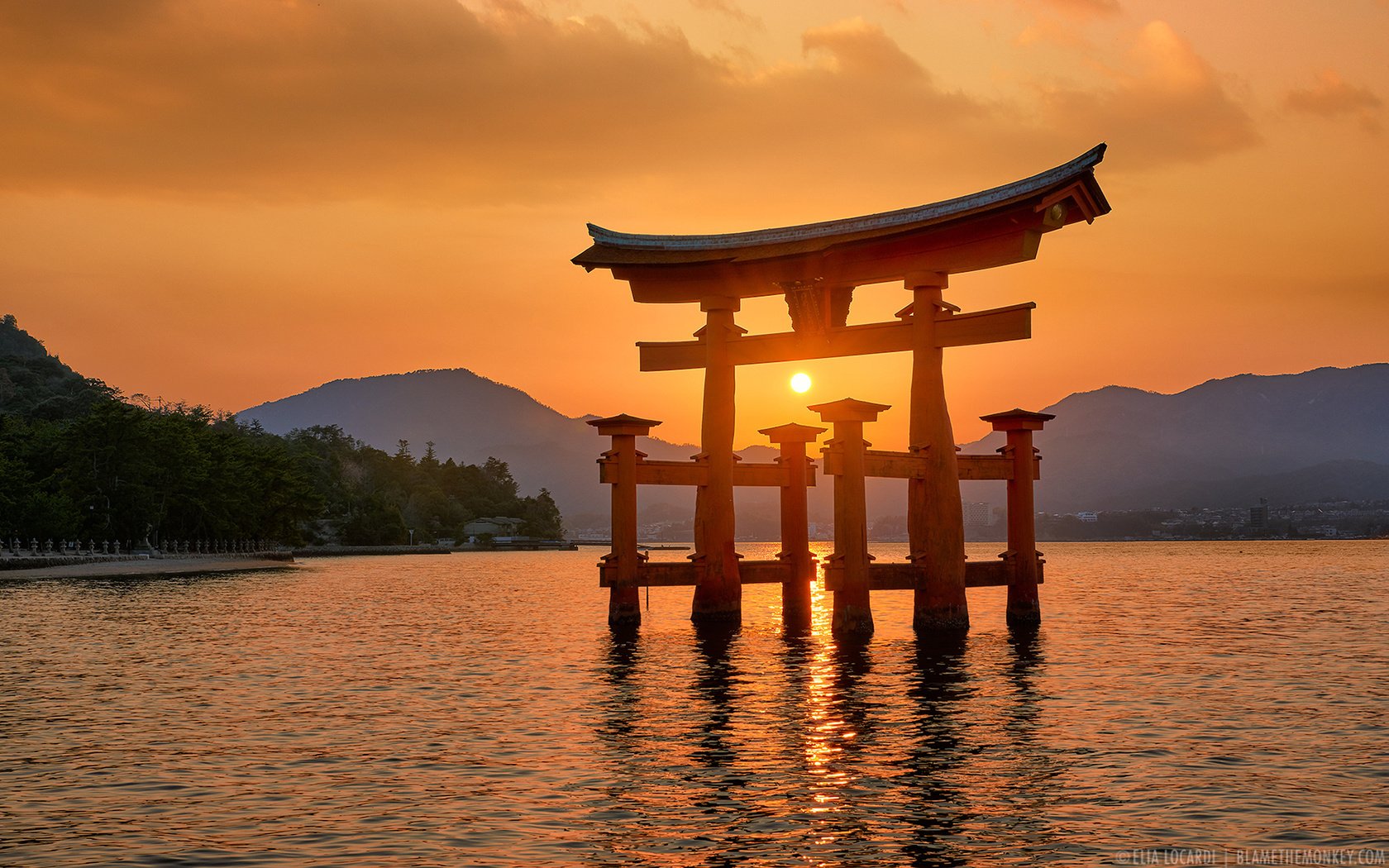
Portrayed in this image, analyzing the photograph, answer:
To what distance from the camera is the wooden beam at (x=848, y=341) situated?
1010 inches

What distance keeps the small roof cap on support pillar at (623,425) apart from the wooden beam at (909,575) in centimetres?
525

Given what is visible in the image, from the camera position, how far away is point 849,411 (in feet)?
86.5

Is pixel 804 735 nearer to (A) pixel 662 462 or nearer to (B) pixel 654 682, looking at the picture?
(B) pixel 654 682

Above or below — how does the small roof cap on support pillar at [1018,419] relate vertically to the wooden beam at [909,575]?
above

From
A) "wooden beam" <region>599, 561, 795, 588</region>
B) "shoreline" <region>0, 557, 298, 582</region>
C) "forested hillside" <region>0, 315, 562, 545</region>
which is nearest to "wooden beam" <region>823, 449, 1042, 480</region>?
"wooden beam" <region>599, 561, 795, 588</region>

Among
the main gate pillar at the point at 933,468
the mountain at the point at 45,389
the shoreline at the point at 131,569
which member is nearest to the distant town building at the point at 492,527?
the mountain at the point at 45,389

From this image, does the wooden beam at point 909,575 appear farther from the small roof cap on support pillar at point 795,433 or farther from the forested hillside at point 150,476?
the forested hillside at point 150,476

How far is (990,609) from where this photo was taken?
44.3 meters

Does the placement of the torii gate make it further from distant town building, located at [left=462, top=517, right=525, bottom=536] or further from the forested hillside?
distant town building, located at [left=462, top=517, right=525, bottom=536]

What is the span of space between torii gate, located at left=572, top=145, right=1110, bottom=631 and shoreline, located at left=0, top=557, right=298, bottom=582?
41.9m

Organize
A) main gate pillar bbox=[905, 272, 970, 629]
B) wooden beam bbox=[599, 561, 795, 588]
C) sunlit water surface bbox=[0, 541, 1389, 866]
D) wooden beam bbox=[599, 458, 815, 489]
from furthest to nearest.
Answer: wooden beam bbox=[599, 561, 795, 588] < wooden beam bbox=[599, 458, 815, 489] < main gate pillar bbox=[905, 272, 970, 629] < sunlit water surface bbox=[0, 541, 1389, 866]

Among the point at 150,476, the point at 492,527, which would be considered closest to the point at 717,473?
the point at 150,476

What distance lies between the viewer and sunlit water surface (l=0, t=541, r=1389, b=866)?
10930mm

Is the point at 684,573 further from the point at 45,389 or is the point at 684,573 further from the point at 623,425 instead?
the point at 45,389
